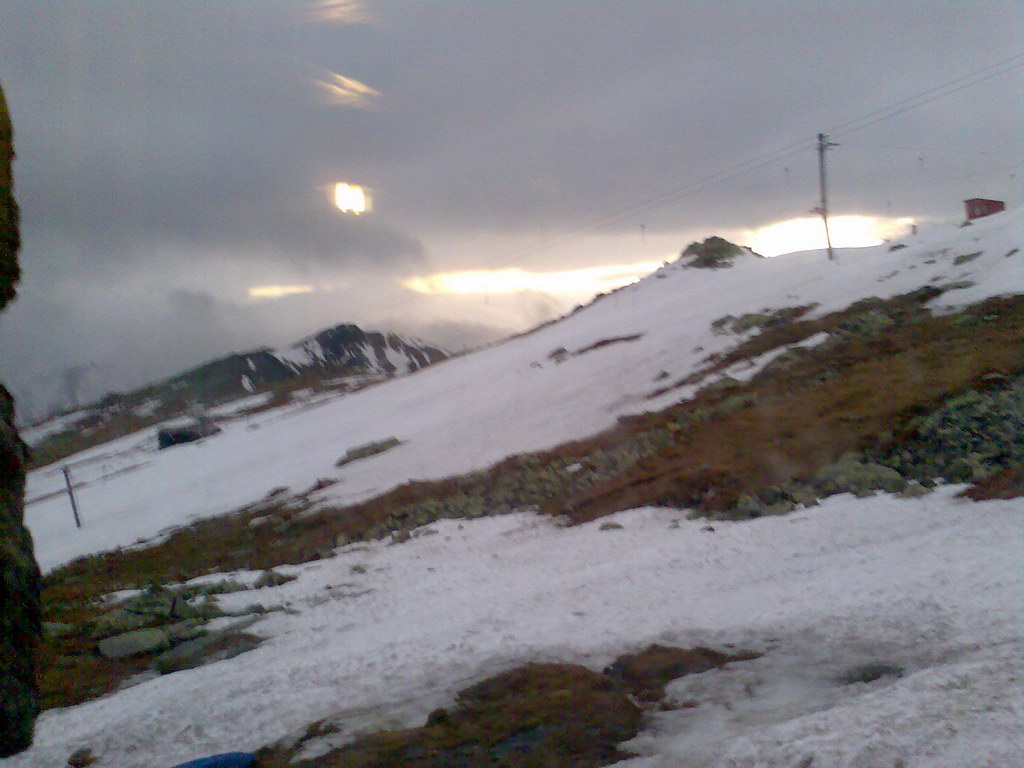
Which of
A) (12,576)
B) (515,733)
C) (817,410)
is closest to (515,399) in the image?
(817,410)

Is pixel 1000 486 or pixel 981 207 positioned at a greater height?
pixel 981 207

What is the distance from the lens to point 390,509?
3020 centimetres

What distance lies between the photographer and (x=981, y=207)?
54.9 m

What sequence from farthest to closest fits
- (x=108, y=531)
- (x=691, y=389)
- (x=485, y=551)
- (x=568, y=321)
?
(x=568, y=321) → (x=108, y=531) → (x=691, y=389) → (x=485, y=551)

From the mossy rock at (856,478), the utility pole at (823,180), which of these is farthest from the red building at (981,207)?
the mossy rock at (856,478)

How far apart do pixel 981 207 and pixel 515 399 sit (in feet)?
131

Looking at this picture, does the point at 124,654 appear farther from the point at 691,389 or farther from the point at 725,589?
the point at 691,389

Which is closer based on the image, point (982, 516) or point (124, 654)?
point (982, 516)

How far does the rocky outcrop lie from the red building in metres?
62.7

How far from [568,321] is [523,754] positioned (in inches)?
2682

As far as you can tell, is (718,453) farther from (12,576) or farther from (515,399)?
(515,399)

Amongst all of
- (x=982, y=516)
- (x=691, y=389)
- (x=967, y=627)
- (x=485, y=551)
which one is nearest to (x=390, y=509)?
(x=485, y=551)

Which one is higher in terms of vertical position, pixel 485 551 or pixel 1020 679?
pixel 1020 679

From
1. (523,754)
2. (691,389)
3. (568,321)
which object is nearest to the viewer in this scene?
(523,754)
